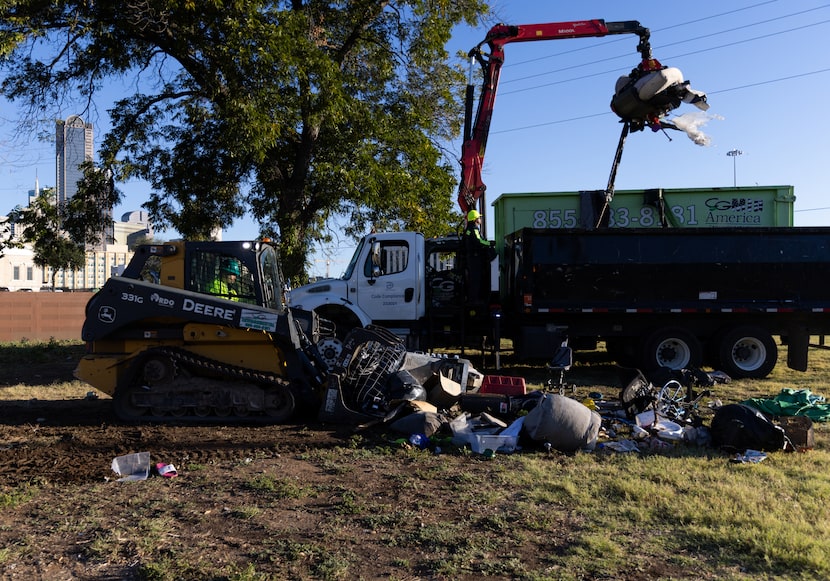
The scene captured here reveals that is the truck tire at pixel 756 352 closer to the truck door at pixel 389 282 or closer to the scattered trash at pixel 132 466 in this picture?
the truck door at pixel 389 282

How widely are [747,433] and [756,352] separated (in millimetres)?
6344

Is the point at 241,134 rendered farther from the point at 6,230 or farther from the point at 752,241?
the point at 752,241

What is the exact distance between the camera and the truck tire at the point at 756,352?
1148cm

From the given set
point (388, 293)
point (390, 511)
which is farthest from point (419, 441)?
point (388, 293)

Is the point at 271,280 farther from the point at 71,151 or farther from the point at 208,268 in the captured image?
the point at 71,151

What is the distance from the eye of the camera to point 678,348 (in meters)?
11.7

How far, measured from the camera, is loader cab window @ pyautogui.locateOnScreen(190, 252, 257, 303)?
7879 millimetres

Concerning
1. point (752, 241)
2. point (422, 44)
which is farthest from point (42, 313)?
point (752, 241)

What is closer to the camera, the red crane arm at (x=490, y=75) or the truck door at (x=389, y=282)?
the truck door at (x=389, y=282)

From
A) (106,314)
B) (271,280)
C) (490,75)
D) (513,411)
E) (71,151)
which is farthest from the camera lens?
(71,151)

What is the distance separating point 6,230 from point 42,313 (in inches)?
334

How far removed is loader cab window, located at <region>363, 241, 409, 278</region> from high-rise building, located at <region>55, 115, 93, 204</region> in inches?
306

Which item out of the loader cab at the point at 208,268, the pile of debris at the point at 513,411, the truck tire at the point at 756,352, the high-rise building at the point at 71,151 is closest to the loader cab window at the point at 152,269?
the loader cab at the point at 208,268

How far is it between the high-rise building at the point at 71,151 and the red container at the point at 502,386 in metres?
11.2
